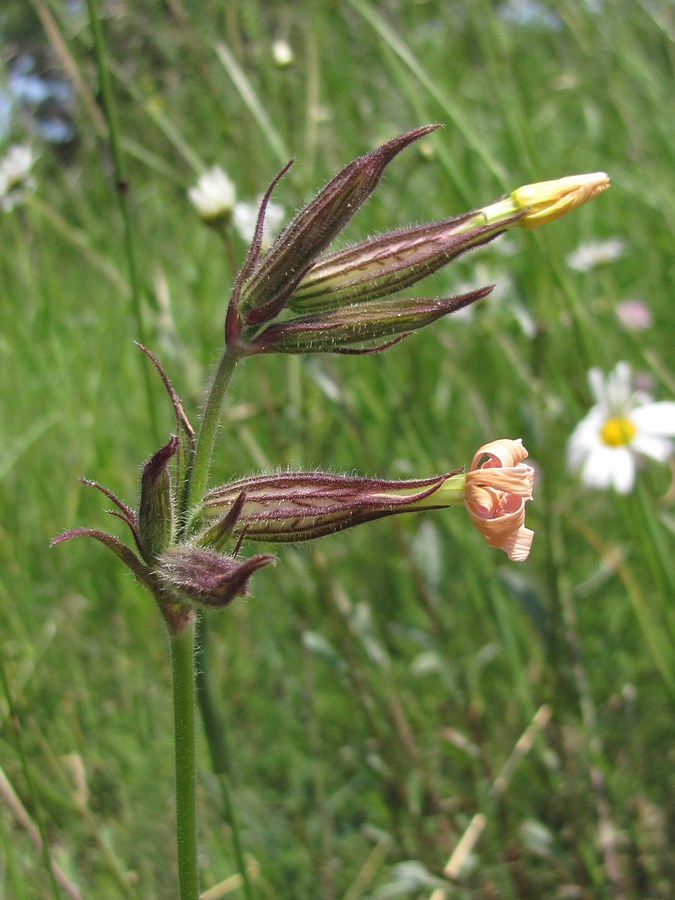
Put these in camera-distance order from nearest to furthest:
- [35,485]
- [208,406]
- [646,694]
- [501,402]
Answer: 1. [208,406]
2. [646,694]
3. [35,485]
4. [501,402]

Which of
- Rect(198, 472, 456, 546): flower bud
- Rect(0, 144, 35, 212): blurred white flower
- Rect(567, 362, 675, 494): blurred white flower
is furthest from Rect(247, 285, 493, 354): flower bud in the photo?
Rect(0, 144, 35, 212): blurred white flower

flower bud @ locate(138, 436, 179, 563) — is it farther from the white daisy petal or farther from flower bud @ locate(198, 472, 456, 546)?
the white daisy petal

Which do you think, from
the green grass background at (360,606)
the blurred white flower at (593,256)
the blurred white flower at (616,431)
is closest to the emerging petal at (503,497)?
the green grass background at (360,606)

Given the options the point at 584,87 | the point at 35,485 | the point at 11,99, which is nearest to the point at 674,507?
the point at 35,485

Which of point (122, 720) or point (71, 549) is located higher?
point (71, 549)

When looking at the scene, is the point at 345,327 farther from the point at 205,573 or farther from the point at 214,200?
the point at 214,200

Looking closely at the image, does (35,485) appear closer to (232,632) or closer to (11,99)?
(232,632)
